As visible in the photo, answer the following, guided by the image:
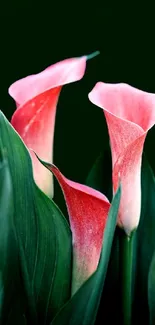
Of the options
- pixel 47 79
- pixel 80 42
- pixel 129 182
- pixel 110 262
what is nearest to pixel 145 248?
pixel 110 262

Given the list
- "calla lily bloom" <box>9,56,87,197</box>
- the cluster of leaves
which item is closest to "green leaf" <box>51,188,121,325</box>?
the cluster of leaves

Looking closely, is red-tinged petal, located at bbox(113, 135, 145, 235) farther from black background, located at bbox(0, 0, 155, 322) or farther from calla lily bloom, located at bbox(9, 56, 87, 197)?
black background, located at bbox(0, 0, 155, 322)

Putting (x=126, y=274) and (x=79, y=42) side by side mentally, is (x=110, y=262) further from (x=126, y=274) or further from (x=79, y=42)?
(x=79, y=42)

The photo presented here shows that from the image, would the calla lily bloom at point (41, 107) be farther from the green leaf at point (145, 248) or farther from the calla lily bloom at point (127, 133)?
the green leaf at point (145, 248)

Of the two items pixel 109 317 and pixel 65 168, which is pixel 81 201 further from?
pixel 65 168

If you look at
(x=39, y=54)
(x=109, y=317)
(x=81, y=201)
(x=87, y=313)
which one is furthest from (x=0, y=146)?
(x=39, y=54)

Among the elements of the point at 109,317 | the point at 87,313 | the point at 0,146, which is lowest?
the point at 109,317

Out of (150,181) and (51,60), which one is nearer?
(150,181)

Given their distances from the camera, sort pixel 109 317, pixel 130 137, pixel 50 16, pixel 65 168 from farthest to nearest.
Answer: pixel 65 168
pixel 50 16
pixel 109 317
pixel 130 137

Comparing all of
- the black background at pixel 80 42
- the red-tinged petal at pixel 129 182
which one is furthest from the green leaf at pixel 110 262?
the black background at pixel 80 42
